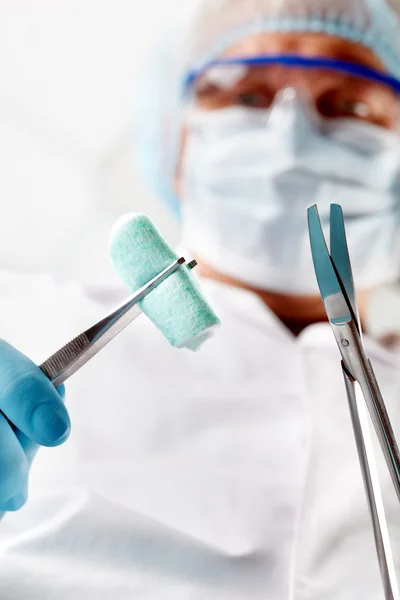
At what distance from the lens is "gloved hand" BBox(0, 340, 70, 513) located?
0.51m

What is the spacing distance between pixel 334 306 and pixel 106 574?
409mm

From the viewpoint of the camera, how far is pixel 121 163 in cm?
167

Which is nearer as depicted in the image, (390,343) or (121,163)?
(390,343)

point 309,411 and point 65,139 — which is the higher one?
point 65,139

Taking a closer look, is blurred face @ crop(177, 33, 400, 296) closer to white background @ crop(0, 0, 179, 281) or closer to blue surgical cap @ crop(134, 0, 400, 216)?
blue surgical cap @ crop(134, 0, 400, 216)

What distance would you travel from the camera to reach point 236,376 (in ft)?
3.46

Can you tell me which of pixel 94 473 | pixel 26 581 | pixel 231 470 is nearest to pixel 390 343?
pixel 231 470

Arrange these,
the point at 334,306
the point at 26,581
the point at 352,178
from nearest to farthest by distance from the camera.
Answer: the point at 334,306, the point at 26,581, the point at 352,178

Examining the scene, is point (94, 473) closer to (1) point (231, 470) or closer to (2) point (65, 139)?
(1) point (231, 470)

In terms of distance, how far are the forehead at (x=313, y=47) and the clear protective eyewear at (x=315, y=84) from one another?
0.05 feet

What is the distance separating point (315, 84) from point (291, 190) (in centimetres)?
23

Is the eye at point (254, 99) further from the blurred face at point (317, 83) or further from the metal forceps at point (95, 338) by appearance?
the metal forceps at point (95, 338)

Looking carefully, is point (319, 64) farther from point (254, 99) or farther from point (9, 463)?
point (9, 463)

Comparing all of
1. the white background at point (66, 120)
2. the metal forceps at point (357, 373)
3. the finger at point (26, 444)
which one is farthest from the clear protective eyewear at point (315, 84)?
the finger at point (26, 444)
